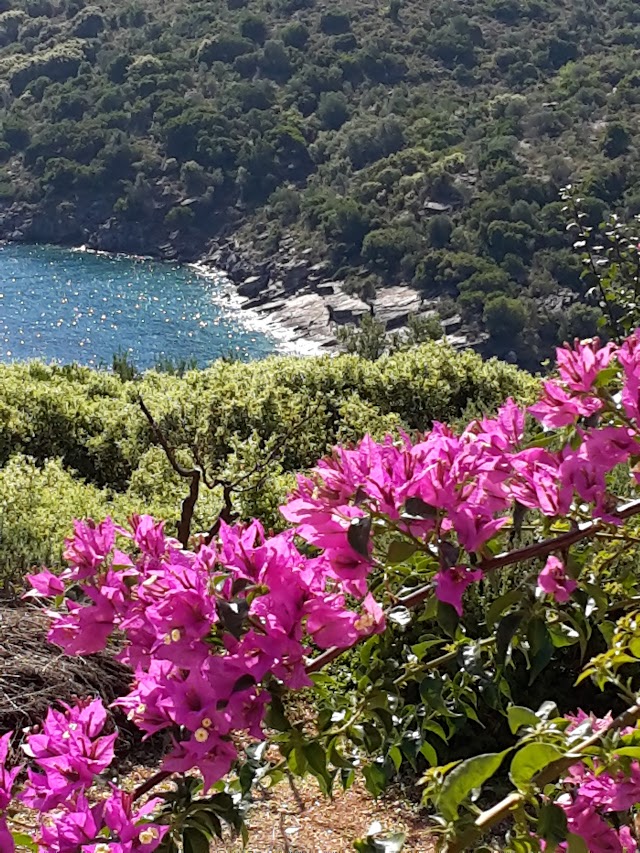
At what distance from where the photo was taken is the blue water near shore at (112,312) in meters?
23.3

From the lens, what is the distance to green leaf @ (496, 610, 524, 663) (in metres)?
0.76

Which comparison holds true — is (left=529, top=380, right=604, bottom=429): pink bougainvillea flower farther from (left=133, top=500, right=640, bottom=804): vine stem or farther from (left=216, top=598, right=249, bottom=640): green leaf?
(left=216, top=598, right=249, bottom=640): green leaf

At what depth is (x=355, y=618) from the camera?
0.76m

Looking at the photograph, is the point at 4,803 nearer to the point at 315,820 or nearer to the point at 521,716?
the point at 521,716

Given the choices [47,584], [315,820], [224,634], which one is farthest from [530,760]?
[315,820]

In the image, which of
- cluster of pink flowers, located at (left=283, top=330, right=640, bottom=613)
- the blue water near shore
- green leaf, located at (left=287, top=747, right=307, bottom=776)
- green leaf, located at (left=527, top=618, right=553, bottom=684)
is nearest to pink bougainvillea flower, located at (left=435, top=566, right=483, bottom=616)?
cluster of pink flowers, located at (left=283, top=330, right=640, bottom=613)

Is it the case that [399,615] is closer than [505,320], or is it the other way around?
[399,615]

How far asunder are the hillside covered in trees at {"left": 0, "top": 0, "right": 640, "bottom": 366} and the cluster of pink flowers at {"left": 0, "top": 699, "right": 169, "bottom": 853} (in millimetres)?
25317

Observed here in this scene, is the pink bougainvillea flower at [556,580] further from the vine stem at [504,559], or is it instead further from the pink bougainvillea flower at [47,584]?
the pink bougainvillea flower at [47,584]

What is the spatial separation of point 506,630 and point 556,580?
0.07 metres

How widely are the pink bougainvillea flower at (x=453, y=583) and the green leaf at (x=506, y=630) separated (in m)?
0.05

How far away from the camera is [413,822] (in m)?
2.08

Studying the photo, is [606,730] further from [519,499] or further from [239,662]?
[239,662]

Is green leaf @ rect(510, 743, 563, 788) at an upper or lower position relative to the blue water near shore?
upper
